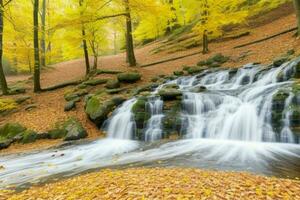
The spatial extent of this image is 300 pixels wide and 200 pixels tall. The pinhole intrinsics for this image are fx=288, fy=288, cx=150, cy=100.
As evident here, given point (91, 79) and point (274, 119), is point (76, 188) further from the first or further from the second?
point (91, 79)

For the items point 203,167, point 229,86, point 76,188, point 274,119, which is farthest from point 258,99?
point 76,188

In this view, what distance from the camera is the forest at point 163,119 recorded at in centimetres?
560

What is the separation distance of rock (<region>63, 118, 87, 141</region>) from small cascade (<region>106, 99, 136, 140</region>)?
1.10 meters

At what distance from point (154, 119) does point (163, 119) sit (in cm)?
40

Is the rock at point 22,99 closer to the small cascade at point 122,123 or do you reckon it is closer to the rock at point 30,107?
the rock at point 30,107

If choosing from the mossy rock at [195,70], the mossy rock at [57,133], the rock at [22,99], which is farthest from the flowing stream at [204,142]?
the rock at [22,99]

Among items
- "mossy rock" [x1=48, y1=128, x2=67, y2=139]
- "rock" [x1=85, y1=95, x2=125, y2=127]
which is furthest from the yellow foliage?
"rock" [x1=85, y1=95, x2=125, y2=127]

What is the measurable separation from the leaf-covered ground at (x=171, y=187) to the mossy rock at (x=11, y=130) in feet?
23.6

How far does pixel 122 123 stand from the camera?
40.1ft

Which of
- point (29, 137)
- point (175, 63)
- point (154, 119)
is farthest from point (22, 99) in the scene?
point (175, 63)

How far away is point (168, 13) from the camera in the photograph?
17.8 metres

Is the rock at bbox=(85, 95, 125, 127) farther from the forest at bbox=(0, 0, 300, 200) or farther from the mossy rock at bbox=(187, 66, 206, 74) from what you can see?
the mossy rock at bbox=(187, 66, 206, 74)

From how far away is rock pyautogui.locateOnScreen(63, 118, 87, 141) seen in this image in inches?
468

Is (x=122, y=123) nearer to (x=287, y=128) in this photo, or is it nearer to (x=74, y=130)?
(x=74, y=130)
